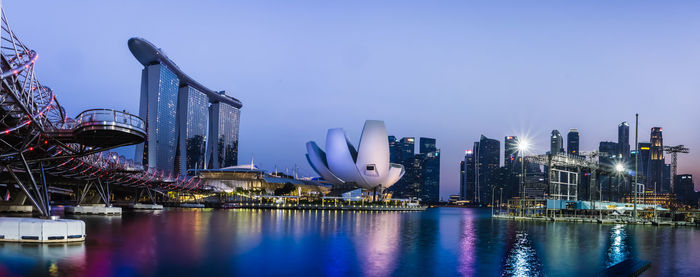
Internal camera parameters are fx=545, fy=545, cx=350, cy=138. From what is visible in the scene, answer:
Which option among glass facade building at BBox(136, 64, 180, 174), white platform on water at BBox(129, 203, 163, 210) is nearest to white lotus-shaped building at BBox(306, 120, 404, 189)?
white platform on water at BBox(129, 203, 163, 210)

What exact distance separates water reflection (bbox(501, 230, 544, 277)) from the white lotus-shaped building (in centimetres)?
8424

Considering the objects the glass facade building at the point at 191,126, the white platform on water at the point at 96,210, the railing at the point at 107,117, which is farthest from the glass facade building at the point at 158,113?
the railing at the point at 107,117

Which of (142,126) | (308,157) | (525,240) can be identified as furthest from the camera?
(308,157)

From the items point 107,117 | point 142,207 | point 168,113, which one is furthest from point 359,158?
point 107,117

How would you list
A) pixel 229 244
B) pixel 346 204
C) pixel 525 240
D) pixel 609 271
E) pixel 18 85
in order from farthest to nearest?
1. pixel 346 204
2. pixel 525 240
3. pixel 229 244
4. pixel 18 85
5. pixel 609 271

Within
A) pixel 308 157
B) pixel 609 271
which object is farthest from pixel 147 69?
pixel 609 271

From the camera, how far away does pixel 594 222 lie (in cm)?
5534

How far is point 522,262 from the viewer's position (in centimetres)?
1950

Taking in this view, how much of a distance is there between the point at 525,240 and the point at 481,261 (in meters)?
10.8

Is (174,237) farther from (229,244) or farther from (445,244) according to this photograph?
(445,244)

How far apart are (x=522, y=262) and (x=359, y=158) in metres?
93.6

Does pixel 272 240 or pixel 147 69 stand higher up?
pixel 147 69

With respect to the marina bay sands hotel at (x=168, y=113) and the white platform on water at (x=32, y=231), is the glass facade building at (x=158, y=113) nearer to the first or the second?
the marina bay sands hotel at (x=168, y=113)

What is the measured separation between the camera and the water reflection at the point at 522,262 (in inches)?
666
